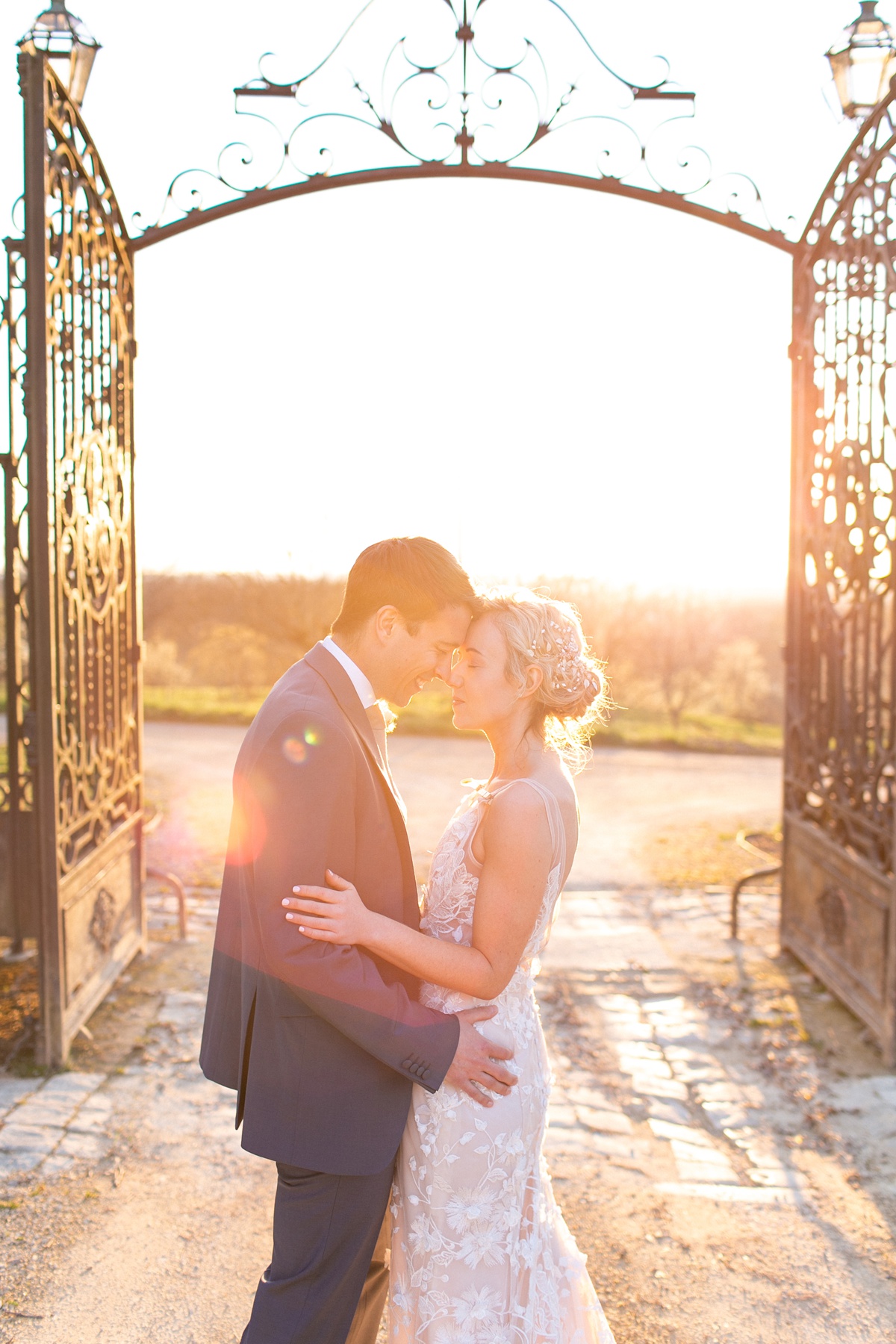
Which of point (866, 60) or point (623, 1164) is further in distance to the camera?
point (866, 60)

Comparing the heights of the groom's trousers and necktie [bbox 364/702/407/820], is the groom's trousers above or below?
below

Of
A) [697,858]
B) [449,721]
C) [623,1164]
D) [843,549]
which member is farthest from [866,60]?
[449,721]

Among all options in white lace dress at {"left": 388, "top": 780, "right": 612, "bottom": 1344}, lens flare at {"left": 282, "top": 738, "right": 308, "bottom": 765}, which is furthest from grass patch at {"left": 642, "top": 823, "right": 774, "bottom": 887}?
lens flare at {"left": 282, "top": 738, "right": 308, "bottom": 765}

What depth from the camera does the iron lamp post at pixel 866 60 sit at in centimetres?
465

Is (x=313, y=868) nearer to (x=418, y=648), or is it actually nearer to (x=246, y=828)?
(x=246, y=828)

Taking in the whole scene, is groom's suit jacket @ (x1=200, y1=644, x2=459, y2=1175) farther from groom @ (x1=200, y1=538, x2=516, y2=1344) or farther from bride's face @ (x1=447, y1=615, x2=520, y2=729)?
bride's face @ (x1=447, y1=615, x2=520, y2=729)

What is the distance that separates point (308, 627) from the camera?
1655 centimetres

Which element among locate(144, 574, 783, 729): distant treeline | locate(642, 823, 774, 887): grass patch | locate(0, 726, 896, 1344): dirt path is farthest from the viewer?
locate(144, 574, 783, 729): distant treeline

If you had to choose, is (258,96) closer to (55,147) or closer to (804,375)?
(55,147)

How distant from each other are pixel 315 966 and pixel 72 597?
3071mm

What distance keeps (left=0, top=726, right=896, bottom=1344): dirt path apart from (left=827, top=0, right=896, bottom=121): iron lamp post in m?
4.50

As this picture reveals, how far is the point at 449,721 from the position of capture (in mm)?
16578

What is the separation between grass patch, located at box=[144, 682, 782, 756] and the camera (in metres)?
14.8

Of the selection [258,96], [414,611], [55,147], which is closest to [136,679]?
[55,147]
